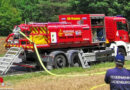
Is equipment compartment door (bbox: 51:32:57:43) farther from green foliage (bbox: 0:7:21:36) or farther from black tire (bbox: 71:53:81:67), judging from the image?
green foliage (bbox: 0:7:21:36)

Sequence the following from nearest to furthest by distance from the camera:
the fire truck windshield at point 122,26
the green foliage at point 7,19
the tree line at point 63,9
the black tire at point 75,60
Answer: the black tire at point 75,60 → the fire truck windshield at point 122,26 → the tree line at point 63,9 → the green foliage at point 7,19

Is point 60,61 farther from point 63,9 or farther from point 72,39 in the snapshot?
point 63,9

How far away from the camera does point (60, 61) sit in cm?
1362

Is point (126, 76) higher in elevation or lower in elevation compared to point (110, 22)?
lower

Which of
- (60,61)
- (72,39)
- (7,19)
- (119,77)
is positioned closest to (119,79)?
(119,77)

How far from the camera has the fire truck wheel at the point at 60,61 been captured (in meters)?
13.4

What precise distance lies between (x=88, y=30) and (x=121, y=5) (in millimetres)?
20036

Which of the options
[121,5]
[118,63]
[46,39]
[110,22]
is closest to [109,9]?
[121,5]

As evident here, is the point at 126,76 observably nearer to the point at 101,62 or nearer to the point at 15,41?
the point at 15,41

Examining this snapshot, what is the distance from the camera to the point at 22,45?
42.5 ft

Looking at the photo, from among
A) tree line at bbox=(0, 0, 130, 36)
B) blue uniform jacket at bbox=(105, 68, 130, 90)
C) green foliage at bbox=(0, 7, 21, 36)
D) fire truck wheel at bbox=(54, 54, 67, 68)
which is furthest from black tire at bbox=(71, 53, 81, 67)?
green foliage at bbox=(0, 7, 21, 36)

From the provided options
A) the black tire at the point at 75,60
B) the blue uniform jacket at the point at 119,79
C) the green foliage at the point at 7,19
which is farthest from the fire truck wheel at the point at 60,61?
the green foliage at the point at 7,19

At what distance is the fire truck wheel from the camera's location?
44.0ft

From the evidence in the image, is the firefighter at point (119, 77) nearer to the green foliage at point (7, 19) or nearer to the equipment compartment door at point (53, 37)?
the equipment compartment door at point (53, 37)
